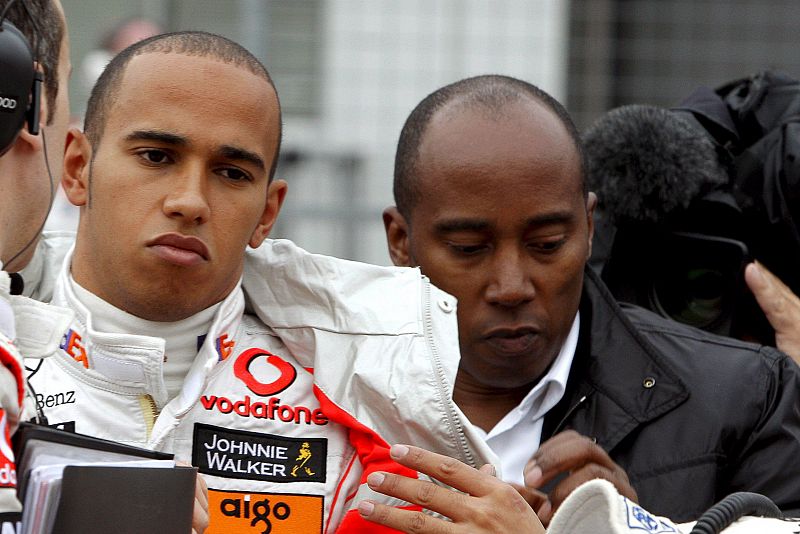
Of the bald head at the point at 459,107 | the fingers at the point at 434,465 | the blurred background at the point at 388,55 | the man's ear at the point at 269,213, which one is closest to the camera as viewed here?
the fingers at the point at 434,465

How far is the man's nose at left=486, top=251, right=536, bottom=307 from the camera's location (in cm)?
302

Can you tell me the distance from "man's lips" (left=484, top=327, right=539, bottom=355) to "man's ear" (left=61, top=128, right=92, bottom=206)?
976mm

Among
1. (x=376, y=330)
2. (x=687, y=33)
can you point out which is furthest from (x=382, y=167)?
(x=376, y=330)

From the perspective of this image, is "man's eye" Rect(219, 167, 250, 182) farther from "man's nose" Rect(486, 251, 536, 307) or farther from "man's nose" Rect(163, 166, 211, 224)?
"man's nose" Rect(486, 251, 536, 307)

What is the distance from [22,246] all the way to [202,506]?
462 mm

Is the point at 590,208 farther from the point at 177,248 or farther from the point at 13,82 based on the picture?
the point at 13,82

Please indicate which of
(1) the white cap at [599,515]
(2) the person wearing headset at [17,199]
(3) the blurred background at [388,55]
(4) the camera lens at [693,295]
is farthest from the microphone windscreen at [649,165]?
(3) the blurred background at [388,55]

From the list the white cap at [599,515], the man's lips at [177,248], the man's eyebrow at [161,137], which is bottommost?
the white cap at [599,515]

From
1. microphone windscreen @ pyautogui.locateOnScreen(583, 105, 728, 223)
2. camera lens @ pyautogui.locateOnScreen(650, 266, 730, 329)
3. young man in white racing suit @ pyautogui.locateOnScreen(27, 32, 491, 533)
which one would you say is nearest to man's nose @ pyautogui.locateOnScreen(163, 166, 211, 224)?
young man in white racing suit @ pyautogui.locateOnScreen(27, 32, 491, 533)

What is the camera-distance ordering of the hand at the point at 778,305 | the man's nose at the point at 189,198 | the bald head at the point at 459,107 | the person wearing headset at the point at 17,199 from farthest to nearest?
the hand at the point at 778,305
the bald head at the point at 459,107
the man's nose at the point at 189,198
the person wearing headset at the point at 17,199

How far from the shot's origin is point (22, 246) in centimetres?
201

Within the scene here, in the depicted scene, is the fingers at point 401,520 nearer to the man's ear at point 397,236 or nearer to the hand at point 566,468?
the hand at point 566,468

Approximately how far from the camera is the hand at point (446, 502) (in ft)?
7.52

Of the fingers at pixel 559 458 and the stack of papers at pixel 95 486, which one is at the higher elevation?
the stack of papers at pixel 95 486
